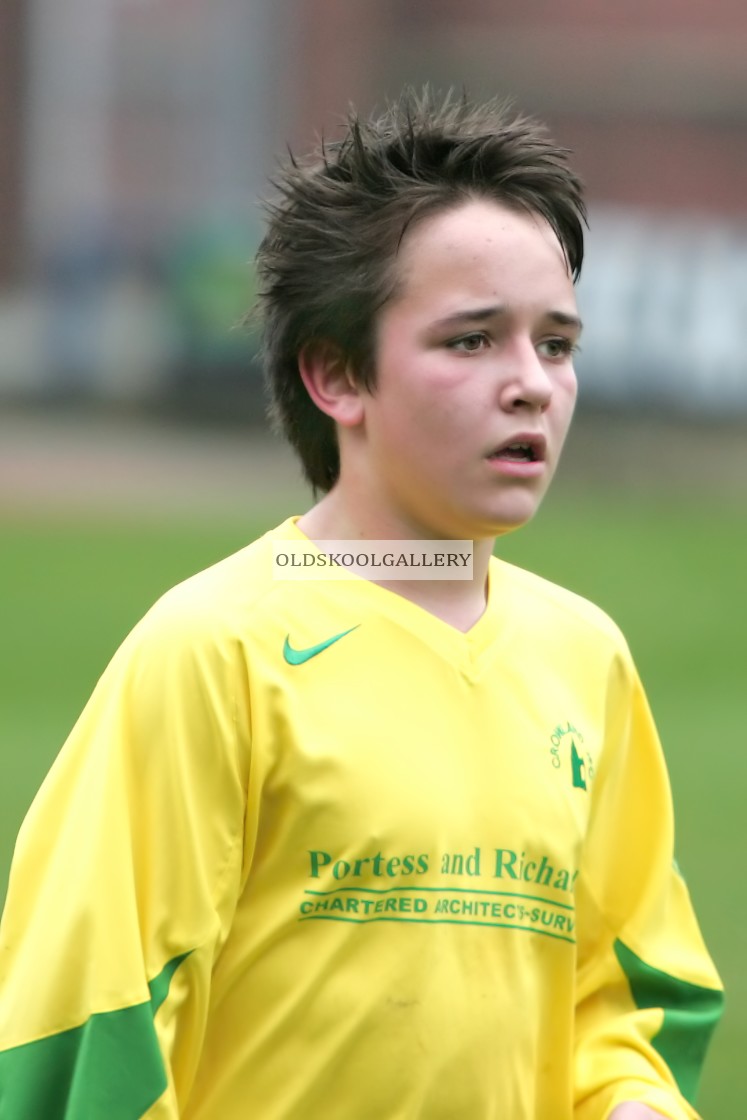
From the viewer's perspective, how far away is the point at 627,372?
25000mm

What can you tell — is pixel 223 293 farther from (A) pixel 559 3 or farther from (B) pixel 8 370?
(A) pixel 559 3

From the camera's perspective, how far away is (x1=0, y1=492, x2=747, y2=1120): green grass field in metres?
7.63

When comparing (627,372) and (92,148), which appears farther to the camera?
(92,148)

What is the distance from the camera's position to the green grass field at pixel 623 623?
7.63m

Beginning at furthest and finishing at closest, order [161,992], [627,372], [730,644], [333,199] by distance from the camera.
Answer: [627,372] → [730,644] → [333,199] → [161,992]

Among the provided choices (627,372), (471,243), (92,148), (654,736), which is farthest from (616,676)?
(92,148)

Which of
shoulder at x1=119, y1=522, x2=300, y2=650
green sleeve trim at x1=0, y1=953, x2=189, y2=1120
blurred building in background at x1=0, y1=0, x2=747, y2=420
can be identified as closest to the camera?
green sleeve trim at x1=0, y1=953, x2=189, y2=1120

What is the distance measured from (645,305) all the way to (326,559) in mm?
23409

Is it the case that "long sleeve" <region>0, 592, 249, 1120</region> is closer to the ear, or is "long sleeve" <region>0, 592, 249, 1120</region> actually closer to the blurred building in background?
the ear

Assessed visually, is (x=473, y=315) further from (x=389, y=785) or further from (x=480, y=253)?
(x=389, y=785)

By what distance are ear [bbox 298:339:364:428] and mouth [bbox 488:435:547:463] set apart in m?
0.24

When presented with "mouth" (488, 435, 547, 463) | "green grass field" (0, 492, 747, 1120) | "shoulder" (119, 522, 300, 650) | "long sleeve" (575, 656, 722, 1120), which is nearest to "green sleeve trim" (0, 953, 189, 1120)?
"shoulder" (119, 522, 300, 650)

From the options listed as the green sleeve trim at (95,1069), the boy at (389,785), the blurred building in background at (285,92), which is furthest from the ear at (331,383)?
the blurred building in background at (285,92)

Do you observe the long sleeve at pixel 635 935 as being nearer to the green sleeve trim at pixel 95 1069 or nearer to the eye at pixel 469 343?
the eye at pixel 469 343
